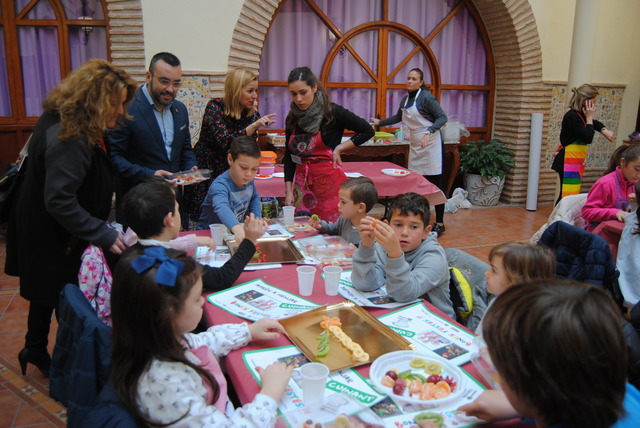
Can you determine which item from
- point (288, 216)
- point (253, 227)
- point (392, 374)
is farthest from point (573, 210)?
point (392, 374)

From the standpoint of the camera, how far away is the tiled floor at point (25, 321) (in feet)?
8.53

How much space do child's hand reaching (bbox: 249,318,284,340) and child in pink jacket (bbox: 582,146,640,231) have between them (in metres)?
3.02

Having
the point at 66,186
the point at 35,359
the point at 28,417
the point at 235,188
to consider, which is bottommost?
the point at 28,417

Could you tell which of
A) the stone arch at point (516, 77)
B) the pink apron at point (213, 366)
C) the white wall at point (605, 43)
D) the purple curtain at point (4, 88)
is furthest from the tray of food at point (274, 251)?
the white wall at point (605, 43)

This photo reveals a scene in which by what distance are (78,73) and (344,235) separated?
1.62 meters

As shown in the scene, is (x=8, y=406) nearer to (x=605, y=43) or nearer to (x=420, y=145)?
(x=420, y=145)

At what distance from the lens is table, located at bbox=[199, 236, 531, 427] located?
4.87 ft

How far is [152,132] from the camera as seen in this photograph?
323 cm

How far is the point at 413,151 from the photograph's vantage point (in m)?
6.15

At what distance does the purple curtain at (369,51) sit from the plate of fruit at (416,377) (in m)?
5.78

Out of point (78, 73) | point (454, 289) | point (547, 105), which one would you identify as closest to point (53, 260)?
point (78, 73)

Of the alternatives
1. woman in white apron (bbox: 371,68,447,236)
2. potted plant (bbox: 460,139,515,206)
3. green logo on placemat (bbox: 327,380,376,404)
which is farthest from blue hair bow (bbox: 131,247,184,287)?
potted plant (bbox: 460,139,515,206)

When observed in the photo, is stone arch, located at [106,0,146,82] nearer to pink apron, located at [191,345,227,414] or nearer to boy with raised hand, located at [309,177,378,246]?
boy with raised hand, located at [309,177,378,246]

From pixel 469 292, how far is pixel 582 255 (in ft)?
2.72
